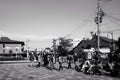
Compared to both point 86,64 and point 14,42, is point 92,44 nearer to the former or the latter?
point 14,42

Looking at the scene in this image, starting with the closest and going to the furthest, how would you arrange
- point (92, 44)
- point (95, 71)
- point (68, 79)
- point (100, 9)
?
1. point (68, 79)
2. point (95, 71)
3. point (100, 9)
4. point (92, 44)

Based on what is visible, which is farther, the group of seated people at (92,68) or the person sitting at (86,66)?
the person sitting at (86,66)

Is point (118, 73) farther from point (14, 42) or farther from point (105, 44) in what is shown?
point (14, 42)

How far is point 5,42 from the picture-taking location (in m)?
58.6

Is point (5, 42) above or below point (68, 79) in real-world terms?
above

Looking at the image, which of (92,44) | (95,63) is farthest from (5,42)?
(95,63)

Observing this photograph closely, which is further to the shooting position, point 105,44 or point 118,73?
point 105,44

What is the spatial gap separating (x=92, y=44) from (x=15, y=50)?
1136 inches

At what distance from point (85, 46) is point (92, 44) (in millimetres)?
3504

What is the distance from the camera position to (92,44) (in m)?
51.5

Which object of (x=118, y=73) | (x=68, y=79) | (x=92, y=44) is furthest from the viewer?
(x=92, y=44)

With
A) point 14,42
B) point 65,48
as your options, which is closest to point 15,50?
point 14,42

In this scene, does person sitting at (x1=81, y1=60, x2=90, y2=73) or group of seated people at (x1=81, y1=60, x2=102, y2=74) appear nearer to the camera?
group of seated people at (x1=81, y1=60, x2=102, y2=74)

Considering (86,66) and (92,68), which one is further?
(86,66)
